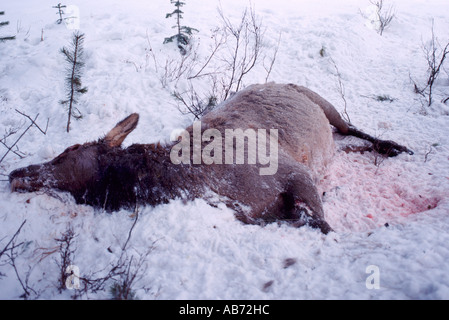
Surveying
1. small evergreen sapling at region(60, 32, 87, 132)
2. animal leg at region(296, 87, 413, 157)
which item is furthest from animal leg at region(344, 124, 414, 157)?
small evergreen sapling at region(60, 32, 87, 132)

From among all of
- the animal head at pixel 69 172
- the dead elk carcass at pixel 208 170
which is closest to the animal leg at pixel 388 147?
the dead elk carcass at pixel 208 170

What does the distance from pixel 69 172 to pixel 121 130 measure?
66cm

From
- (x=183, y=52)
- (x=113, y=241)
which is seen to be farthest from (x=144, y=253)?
(x=183, y=52)

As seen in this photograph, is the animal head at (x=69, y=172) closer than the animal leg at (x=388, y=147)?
Yes

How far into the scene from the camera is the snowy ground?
2.44m

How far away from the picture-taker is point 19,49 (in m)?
8.24

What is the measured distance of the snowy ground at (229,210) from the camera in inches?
95.9

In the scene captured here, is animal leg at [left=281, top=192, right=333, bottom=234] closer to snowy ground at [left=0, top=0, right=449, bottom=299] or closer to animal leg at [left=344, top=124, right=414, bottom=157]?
snowy ground at [left=0, top=0, right=449, bottom=299]

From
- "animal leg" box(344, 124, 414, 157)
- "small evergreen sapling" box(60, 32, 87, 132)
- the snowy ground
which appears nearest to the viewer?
the snowy ground

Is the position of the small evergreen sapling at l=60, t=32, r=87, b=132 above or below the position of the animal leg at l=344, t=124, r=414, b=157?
above

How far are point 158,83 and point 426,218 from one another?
599 centimetres

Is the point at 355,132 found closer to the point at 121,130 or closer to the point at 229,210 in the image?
the point at 229,210

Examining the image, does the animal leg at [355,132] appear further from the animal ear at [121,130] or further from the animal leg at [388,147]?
the animal ear at [121,130]

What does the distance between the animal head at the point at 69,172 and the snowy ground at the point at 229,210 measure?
13 cm
